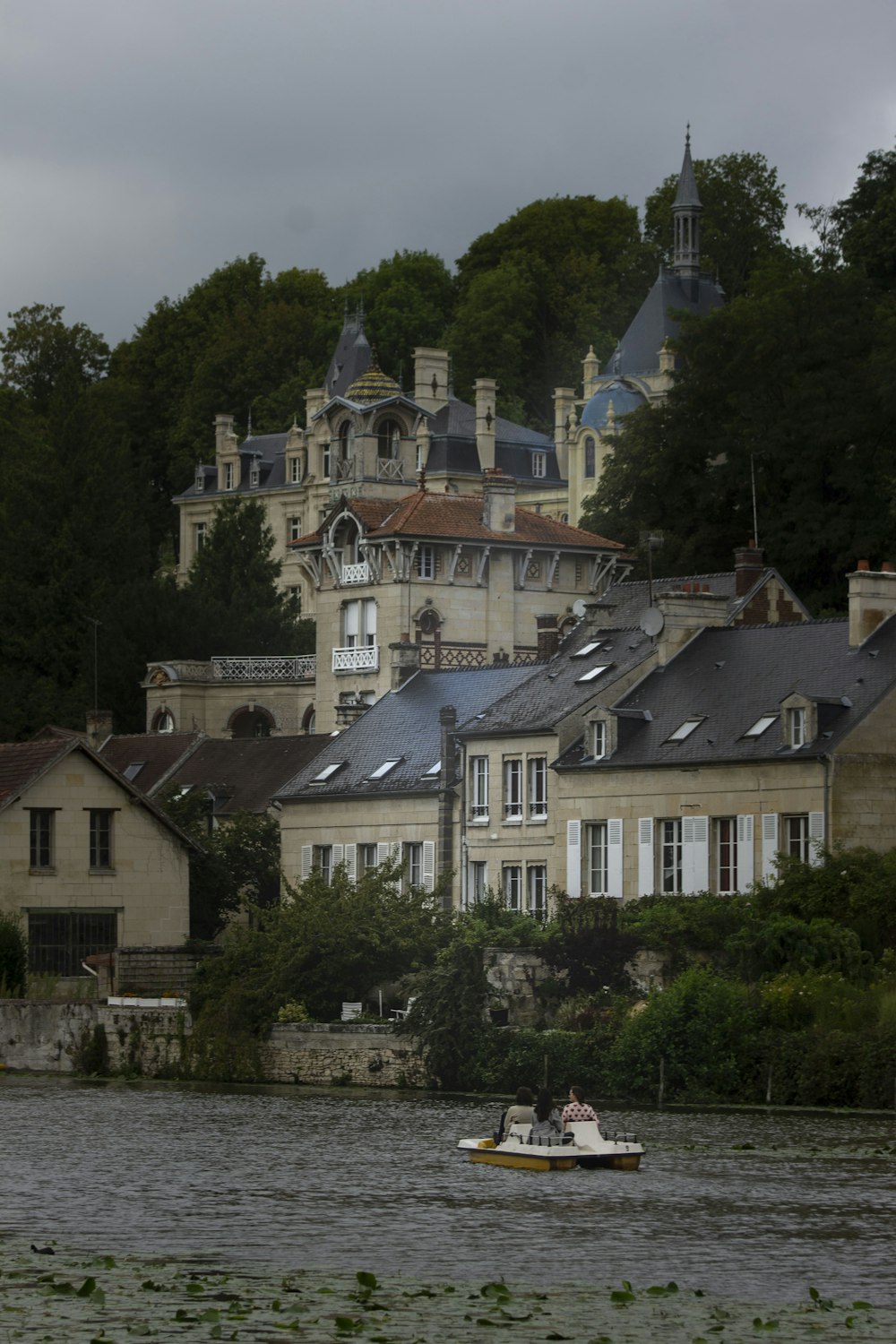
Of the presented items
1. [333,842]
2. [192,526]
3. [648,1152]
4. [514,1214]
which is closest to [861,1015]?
[648,1152]

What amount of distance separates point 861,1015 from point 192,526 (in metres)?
106

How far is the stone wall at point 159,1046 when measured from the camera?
55812 mm

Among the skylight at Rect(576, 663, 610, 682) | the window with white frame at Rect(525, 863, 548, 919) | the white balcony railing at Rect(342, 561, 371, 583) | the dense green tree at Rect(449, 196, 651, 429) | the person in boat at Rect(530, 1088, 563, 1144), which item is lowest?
the person in boat at Rect(530, 1088, 563, 1144)

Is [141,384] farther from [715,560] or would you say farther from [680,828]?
[680,828]

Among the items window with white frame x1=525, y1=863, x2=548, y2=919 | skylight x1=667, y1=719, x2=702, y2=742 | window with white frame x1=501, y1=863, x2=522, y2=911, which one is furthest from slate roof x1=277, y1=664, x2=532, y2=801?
skylight x1=667, y1=719, x2=702, y2=742

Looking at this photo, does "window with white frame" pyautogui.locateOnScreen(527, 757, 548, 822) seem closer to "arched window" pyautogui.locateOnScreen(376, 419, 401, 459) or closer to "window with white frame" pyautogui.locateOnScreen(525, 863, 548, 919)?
"window with white frame" pyautogui.locateOnScreen(525, 863, 548, 919)

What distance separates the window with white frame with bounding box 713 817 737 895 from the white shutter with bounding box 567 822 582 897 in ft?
13.0

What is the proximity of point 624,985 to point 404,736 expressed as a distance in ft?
55.0

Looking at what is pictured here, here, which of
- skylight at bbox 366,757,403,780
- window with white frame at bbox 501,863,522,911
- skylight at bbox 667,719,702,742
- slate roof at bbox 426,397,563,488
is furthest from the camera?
slate roof at bbox 426,397,563,488

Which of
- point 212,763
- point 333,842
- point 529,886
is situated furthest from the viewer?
point 212,763

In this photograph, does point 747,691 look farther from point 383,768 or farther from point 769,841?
point 383,768

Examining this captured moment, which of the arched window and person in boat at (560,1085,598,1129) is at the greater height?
the arched window

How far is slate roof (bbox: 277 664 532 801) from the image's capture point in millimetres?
67625

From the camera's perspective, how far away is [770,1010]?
1981 inches
